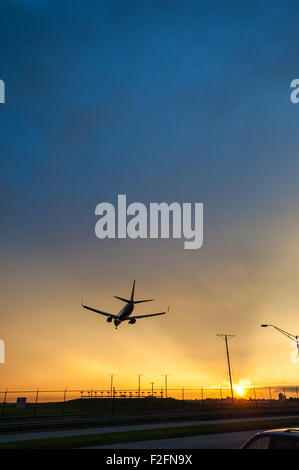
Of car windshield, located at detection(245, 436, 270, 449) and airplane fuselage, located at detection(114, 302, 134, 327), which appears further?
airplane fuselage, located at detection(114, 302, 134, 327)

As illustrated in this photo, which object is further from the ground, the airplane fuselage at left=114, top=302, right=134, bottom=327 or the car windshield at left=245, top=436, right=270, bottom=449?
the airplane fuselage at left=114, top=302, right=134, bottom=327

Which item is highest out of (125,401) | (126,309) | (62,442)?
(126,309)

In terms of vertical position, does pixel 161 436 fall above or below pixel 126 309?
below

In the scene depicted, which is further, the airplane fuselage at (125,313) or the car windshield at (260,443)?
the airplane fuselage at (125,313)

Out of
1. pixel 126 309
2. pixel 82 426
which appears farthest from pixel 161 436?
pixel 126 309

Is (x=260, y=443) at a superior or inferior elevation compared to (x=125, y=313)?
inferior

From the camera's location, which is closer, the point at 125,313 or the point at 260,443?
the point at 260,443

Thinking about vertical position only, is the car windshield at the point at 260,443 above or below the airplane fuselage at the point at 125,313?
below
